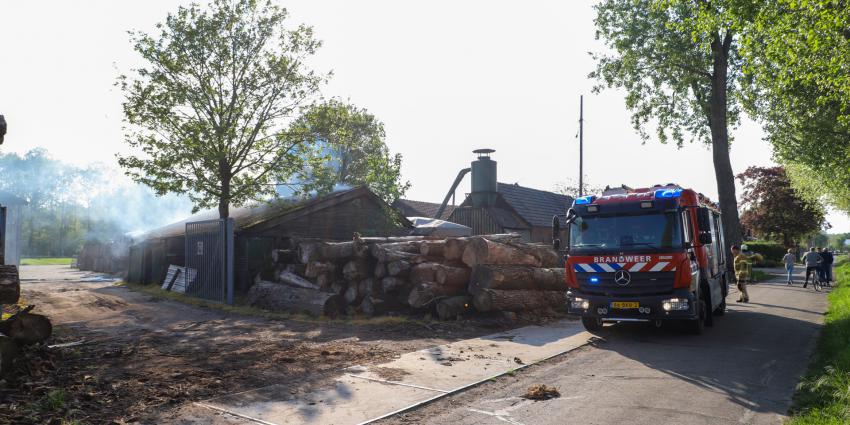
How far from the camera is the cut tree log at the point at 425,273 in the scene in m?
13.4

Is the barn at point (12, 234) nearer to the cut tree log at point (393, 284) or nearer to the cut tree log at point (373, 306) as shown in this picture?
the cut tree log at point (373, 306)

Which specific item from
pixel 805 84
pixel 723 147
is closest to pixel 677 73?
pixel 723 147

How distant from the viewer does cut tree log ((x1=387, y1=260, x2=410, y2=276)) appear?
1380 cm

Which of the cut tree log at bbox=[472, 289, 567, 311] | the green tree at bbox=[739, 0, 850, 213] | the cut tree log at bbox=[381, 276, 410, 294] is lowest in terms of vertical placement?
the cut tree log at bbox=[472, 289, 567, 311]

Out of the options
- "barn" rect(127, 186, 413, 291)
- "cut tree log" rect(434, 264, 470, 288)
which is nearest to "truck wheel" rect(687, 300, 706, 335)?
"cut tree log" rect(434, 264, 470, 288)

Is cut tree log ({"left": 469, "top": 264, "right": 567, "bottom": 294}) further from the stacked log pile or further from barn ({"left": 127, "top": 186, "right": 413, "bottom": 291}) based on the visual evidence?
barn ({"left": 127, "top": 186, "right": 413, "bottom": 291})

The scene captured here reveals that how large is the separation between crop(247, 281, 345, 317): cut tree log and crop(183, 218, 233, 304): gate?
40.2 inches

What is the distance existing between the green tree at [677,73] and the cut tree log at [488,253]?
44.2 ft

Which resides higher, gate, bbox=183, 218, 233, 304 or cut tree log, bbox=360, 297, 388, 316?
gate, bbox=183, 218, 233, 304

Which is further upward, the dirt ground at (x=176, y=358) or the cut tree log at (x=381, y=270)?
the cut tree log at (x=381, y=270)

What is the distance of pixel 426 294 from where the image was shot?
515 inches

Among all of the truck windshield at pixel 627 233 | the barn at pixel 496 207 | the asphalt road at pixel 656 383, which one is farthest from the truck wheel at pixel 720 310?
the barn at pixel 496 207

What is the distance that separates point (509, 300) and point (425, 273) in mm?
2121

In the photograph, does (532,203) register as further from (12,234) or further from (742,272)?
(12,234)
